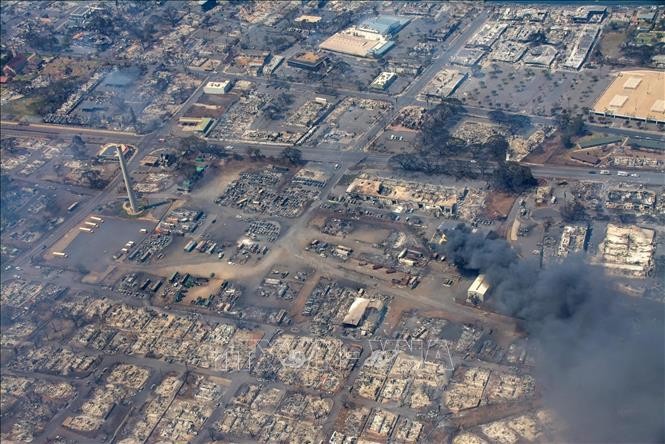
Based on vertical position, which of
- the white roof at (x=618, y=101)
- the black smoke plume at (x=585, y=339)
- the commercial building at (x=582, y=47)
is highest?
the black smoke plume at (x=585, y=339)

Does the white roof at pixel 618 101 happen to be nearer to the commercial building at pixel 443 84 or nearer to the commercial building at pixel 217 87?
the commercial building at pixel 443 84

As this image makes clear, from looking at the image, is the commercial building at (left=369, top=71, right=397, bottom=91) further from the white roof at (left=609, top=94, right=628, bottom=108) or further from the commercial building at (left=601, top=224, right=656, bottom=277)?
the commercial building at (left=601, top=224, right=656, bottom=277)

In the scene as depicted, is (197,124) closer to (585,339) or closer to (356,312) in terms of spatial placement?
(356,312)

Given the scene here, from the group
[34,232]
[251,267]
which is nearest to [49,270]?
[34,232]

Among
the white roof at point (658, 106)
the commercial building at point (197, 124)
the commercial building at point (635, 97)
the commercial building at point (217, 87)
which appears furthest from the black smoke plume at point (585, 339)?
the commercial building at point (217, 87)

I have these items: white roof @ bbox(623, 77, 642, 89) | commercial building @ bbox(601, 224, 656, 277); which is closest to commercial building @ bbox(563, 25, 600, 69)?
white roof @ bbox(623, 77, 642, 89)

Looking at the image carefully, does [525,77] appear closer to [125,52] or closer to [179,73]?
[179,73]
